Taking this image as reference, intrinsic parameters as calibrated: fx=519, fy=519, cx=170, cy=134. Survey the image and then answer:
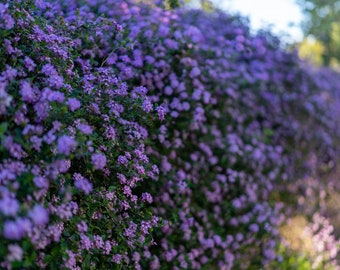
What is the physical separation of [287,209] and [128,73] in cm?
340

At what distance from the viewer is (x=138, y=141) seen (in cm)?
308

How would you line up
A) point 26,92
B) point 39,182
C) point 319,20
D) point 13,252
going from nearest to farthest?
point 13,252
point 39,182
point 26,92
point 319,20

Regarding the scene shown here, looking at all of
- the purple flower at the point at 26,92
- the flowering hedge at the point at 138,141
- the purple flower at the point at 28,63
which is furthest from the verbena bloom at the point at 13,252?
the purple flower at the point at 28,63

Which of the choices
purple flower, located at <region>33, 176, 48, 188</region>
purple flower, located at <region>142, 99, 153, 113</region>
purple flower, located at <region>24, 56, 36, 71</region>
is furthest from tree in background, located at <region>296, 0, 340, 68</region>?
purple flower, located at <region>33, 176, 48, 188</region>

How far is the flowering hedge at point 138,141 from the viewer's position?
2182mm

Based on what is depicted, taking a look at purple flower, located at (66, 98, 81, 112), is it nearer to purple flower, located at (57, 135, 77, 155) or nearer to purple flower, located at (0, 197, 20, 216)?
purple flower, located at (57, 135, 77, 155)

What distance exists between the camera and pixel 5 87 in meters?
2.21

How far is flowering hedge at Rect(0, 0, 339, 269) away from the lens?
2182 mm

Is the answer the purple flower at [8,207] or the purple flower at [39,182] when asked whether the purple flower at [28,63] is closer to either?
the purple flower at [39,182]

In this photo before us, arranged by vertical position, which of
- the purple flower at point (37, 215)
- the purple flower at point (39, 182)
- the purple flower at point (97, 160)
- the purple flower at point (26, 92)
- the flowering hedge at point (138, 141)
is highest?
the purple flower at point (26, 92)

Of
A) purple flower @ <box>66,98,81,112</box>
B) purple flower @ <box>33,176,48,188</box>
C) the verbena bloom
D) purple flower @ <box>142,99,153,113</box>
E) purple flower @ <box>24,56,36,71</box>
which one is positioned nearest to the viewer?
the verbena bloom

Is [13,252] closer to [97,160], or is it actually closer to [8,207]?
[8,207]

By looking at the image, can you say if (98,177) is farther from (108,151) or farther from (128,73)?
(128,73)

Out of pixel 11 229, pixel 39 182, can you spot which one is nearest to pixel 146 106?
pixel 39 182
